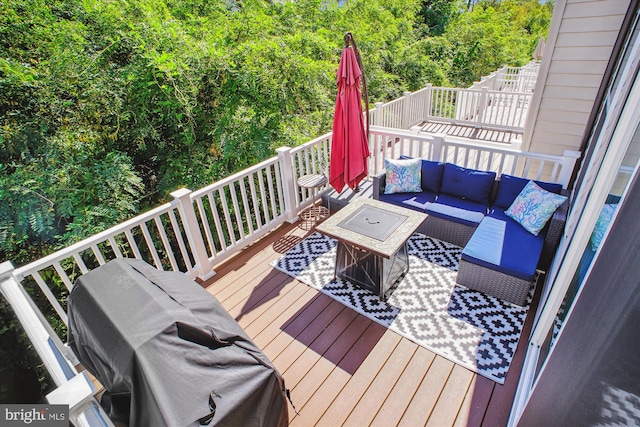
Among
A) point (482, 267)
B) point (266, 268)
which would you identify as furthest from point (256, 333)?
point (482, 267)

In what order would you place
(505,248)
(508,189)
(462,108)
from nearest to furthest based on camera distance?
(505,248), (508,189), (462,108)

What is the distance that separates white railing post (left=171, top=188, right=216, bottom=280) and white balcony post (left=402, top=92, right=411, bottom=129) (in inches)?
254

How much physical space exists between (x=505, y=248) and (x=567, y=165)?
1261 mm

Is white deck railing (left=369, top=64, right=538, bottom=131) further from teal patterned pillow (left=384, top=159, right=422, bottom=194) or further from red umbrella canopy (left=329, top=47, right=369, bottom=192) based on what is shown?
red umbrella canopy (left=329, top=47, right=369, bottom=192)

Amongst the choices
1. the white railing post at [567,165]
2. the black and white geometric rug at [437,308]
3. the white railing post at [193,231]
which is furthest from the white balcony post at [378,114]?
the white railing post at [193,231]

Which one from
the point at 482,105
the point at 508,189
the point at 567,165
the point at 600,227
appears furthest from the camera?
the point at 482,105

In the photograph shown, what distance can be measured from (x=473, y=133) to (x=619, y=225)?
25.5 ft

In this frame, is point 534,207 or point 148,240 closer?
point 148,240

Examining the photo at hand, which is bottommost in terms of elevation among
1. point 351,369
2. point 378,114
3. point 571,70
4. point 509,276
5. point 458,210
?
point 351,369

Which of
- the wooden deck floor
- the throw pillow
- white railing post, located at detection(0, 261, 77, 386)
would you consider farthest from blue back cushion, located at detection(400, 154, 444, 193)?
white railing post, located at detection(0, 261, 77, 386)

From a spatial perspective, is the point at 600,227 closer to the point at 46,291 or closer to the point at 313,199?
the point at 313,199

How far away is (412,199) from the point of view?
4074 millimetres

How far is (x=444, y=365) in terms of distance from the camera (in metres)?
2.49

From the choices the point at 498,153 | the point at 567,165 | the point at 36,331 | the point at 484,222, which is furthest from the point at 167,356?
the point at 498,153
